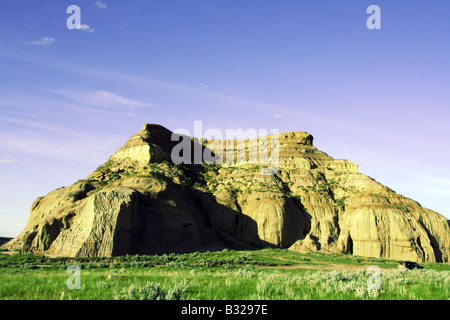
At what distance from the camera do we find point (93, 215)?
4328cm

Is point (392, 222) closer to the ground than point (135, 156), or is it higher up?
closer to the ground

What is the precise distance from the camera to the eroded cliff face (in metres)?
46.5

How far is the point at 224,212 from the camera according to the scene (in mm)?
67500

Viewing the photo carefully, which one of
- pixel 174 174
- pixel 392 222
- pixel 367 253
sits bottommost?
pixel 367 253

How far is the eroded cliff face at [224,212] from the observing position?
46531 mm

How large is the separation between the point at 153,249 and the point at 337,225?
35331 millimetres

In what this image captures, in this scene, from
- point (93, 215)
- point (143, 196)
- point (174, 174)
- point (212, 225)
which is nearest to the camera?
point (93, 215)

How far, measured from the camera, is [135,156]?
2874 inches

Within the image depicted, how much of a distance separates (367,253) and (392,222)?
682 centimetres
